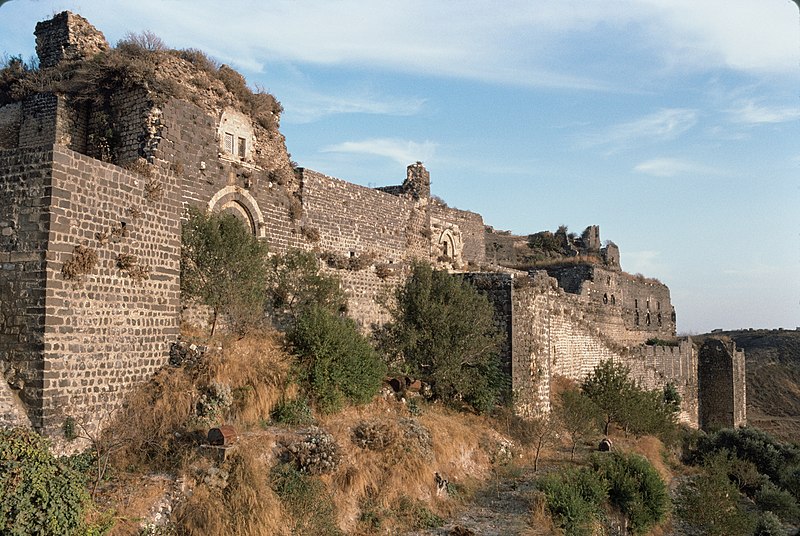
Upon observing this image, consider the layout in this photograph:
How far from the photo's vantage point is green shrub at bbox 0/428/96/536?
7387mm

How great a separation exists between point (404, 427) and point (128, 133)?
8.71 meters

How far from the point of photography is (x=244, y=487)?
971 centimetres

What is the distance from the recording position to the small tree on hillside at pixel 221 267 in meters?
13.6

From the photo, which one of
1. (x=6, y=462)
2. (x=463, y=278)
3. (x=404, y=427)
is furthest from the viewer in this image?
(x=463, y=278)

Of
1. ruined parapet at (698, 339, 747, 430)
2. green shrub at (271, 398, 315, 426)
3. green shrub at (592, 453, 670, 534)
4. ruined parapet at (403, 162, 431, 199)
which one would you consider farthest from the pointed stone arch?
ruined parapet at (698, 339, 747, 430)

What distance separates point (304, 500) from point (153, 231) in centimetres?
525

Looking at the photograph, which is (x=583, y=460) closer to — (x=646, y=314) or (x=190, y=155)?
(x=190, y=155)

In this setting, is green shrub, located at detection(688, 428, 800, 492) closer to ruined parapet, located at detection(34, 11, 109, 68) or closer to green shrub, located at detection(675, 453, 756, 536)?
green shrub, located at detection(675, 453, 756, 536)

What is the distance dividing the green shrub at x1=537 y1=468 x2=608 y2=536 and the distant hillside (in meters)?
29.5

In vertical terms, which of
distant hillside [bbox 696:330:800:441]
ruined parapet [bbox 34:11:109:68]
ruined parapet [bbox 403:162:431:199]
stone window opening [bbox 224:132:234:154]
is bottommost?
distant hillside [bbox 696:330:800:441]

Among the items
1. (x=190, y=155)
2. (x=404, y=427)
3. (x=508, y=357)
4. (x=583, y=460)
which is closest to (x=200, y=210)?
(x=190, y=155)

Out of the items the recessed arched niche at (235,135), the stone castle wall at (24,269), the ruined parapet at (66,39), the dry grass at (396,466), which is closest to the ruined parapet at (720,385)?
the dry grass at (396,466)

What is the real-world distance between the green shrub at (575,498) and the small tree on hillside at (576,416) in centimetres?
257

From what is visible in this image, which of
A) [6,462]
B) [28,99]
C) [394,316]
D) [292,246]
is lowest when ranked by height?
[6,462]
